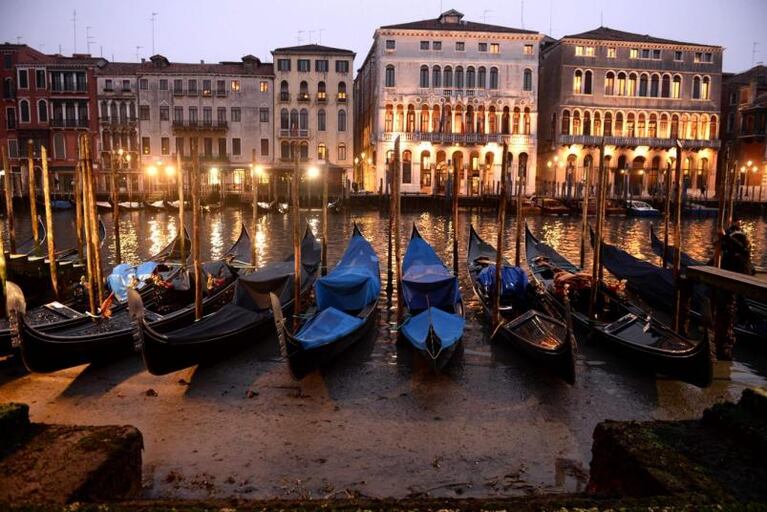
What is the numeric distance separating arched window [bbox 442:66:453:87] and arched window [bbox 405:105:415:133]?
2269 mm

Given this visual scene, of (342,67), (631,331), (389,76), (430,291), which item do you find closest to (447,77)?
(389,76)

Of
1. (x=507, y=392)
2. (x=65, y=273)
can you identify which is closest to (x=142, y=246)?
(x=65, y=273)

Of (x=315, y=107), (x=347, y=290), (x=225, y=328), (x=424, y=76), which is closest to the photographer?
(x=225, y=328)

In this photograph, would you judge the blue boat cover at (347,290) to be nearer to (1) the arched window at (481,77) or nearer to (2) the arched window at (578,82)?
(1) the arched window at (481,77)

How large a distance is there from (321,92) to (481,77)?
9.28 m

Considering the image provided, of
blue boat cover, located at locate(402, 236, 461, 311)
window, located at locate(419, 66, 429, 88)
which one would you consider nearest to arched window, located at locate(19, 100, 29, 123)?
window, located at locate(419, 66, 429, 88)

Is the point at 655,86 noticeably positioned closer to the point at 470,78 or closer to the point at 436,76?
the point at 470,78

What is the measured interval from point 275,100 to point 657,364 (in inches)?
1261

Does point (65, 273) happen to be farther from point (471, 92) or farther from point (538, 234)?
point (471, 92)

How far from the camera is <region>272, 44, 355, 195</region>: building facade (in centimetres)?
3447

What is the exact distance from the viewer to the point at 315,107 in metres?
35.0

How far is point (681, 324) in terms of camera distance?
710 cm

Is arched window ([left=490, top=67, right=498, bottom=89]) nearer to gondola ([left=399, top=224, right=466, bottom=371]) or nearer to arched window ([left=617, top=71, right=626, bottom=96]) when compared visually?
arched window ([left=617, top=71, right=626, bottom=96])

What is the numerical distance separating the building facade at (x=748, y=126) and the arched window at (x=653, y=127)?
4081 mm
